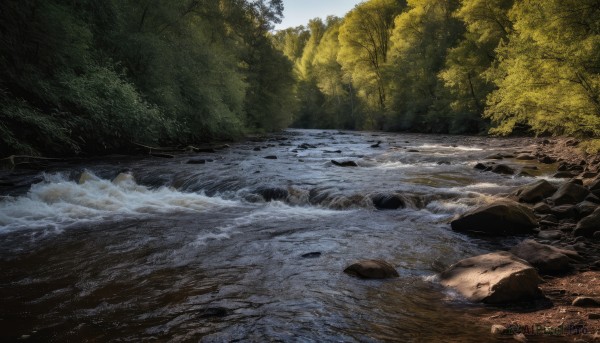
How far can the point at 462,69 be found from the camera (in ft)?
101

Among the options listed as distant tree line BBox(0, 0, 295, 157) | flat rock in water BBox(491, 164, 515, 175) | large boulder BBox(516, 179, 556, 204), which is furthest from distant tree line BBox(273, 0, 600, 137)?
distant tree line BBox(0, 0, 295, 157)

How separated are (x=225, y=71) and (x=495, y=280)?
2317 centimetres

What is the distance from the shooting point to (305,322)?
4016 millimetres

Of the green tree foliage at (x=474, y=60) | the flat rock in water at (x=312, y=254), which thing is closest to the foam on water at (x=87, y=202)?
the flat rock in water at (x=312, y=254)

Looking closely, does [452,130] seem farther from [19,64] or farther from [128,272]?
[128,272]

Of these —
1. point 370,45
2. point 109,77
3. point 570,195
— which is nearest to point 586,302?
point 570,195

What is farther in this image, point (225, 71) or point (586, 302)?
point (225, 71)

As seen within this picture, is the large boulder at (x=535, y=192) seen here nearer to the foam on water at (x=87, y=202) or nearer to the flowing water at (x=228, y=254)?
the flowing water at (x=228, y=254)

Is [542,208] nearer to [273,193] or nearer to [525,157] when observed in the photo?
[273,193]

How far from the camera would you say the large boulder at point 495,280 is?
443 centimetres

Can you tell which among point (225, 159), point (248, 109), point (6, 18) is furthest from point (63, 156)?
point (248, 109)

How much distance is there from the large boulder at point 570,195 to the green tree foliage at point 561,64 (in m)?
4.41

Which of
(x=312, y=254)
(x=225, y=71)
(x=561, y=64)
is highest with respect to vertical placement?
(x=225, y=71)

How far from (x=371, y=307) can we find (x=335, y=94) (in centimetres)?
5226
